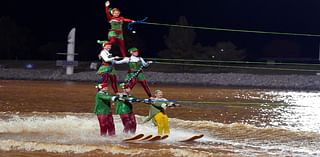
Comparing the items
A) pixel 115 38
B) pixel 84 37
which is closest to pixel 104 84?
pixel 115 38

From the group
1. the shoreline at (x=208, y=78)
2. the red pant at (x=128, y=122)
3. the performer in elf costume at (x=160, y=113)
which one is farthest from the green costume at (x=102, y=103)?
the shoreline at (x=208, y=78)

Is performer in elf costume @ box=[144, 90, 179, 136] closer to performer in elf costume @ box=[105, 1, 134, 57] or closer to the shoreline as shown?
performer in elf costume @ box=[105, 1, 134, 57]

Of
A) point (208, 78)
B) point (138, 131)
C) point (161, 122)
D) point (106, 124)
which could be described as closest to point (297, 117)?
point (138, 131)

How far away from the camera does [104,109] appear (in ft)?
35.3

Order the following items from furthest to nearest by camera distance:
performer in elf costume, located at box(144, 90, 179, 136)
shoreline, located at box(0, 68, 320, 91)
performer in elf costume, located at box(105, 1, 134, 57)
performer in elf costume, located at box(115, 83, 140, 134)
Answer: shoreline, located at box(0, 68, 320, 91), performer in elf costume, located at box(105, 1, 134, 57), performer in elf costume, located at box(115, 83, 140, 134), performer in elf costume, located at box(144, 90, 179, 136)

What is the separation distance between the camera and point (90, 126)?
12.7 meters

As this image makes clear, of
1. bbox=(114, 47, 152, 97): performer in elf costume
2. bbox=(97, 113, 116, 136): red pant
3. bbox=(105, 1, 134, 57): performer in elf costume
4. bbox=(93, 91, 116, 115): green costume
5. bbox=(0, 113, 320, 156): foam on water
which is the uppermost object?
bbox=(105, 1, 134, 57): performer in elf costume

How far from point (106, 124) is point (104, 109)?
13.1 inches

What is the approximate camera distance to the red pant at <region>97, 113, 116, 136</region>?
10.8 m

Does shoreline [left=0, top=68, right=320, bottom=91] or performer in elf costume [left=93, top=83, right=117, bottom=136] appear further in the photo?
shoreline [left=0, top=68, right=320, bottom=91]

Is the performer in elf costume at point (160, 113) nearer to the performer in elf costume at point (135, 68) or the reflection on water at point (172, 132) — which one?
the reflection on water at point (172, 132)

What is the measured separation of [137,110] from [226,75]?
84.1 feet

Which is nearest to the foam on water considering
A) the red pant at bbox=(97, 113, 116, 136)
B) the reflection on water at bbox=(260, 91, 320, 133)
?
the red pant at bbox=(97, 113, 116, 136)

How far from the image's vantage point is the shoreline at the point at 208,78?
1561 inches
